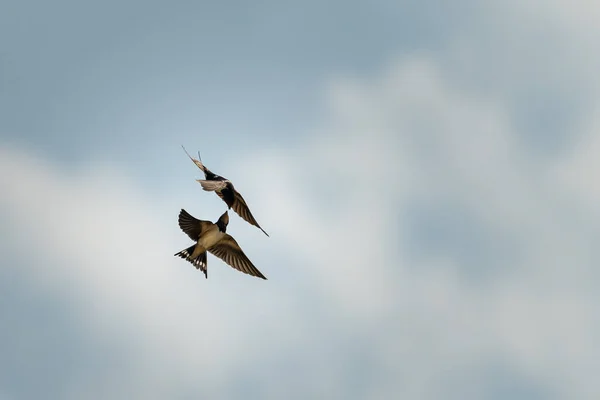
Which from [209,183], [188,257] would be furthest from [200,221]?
[209,183]

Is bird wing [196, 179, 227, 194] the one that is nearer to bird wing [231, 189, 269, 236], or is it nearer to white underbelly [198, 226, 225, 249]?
bird wing [231, 189, 269, 236]

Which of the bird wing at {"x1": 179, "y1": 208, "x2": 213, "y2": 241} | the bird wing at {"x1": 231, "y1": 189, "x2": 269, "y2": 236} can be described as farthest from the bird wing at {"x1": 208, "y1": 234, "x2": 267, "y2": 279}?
the bird wing at {"x1": 231, "y1": 189, "x2": 269, "y2": 236}

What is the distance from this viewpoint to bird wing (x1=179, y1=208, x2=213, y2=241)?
28281 mm

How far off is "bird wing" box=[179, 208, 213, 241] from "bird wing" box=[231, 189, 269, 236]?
2.11 m

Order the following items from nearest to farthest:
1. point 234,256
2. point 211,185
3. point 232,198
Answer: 1. point 211,185
2. point 232,198
3. point 234,256

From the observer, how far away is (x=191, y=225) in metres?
28.4

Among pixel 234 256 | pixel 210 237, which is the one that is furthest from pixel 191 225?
pixel 234 256

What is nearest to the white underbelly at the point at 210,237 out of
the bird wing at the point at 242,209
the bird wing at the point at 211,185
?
the bird wing at the point at 242,209

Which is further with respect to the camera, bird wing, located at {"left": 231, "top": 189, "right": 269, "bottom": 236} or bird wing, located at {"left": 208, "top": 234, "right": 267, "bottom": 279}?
bird wing, located at {"left": 208, "top": 234, "right": 267, "bottom": 279}

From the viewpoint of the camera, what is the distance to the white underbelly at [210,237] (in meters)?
28.4

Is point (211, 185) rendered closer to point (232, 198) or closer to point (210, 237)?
point (232, 198)

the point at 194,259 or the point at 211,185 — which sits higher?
the point at 194,259

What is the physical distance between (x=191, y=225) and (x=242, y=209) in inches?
104

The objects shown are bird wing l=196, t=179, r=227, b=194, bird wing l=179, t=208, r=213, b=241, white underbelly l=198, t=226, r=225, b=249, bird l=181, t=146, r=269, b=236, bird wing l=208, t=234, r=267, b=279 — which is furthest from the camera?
bird wing l=208, t=234, r=267, b=279
